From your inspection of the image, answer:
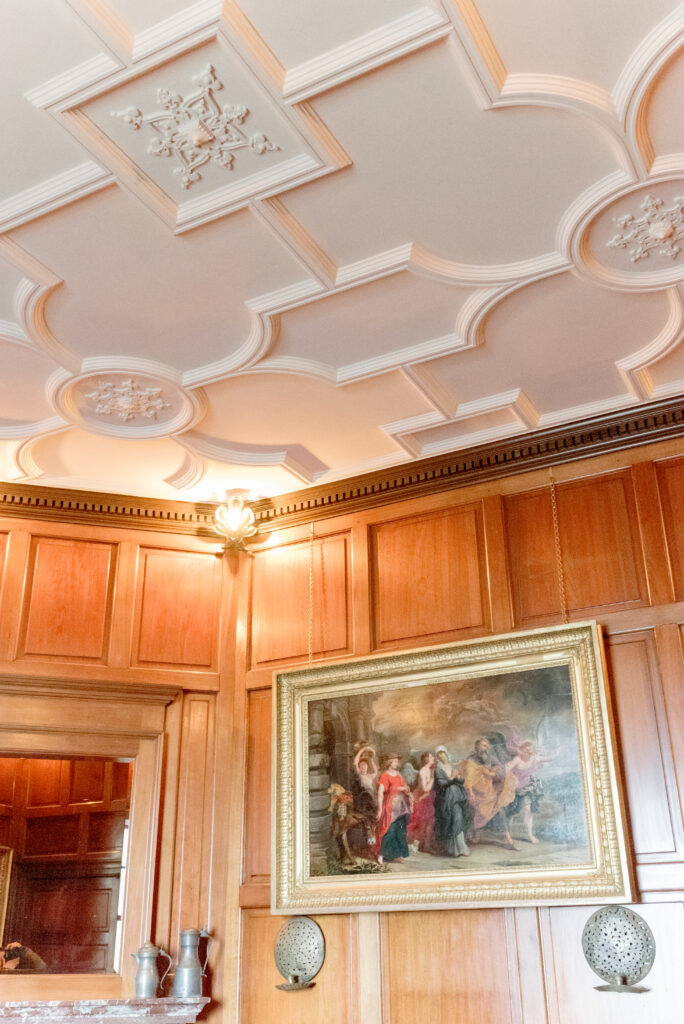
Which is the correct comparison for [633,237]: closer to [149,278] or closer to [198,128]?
[198,128]

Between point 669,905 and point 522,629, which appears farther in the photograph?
point 522,629

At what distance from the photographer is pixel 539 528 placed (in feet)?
20.0

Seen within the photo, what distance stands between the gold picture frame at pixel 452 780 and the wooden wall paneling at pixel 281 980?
0.68ft

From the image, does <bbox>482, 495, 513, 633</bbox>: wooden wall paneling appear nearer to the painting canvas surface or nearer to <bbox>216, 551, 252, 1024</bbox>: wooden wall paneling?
the painting canvas surface

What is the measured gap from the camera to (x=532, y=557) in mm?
6062

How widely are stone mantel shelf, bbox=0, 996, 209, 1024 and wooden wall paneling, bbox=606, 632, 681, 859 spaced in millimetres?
2810

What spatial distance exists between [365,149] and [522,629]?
120 inches

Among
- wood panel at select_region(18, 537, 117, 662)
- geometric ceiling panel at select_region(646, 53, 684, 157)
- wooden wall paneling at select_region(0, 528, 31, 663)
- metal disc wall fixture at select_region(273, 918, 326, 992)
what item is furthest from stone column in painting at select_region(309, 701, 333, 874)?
geometric ceiling panel at select_region(646, 53, 684, 157)

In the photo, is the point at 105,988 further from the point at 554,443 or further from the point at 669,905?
the point at 554,443

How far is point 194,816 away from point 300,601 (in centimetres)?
158

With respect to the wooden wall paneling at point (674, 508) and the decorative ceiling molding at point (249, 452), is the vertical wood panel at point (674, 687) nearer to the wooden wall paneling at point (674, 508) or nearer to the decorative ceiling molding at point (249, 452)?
the wooden wall paneling at point (674, 508)

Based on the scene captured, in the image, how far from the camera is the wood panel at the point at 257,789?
6.40m

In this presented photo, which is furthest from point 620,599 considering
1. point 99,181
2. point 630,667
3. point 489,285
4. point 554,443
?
point 99,181

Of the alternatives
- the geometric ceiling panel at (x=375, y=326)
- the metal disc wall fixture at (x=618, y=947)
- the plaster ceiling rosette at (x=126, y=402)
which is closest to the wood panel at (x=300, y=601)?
the plaster ceiling rosette at (x=126, y=402)
